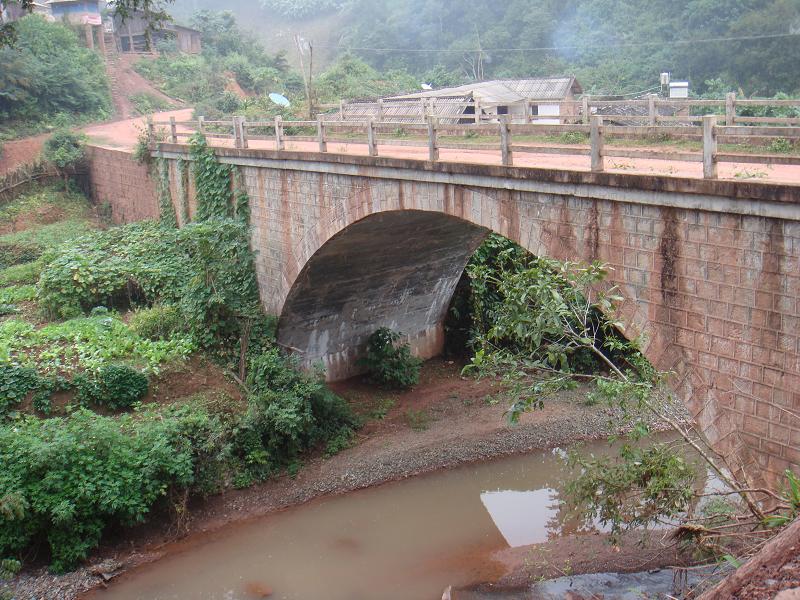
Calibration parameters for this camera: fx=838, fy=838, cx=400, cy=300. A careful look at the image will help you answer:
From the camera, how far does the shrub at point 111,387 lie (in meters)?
13.6

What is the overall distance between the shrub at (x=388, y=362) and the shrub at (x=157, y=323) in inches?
155

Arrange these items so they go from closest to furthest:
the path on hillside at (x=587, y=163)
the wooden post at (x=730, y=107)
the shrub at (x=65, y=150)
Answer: the path on hillside at (x=587, y=163), the wooden post at (x=730, y=107), the shrub at (x=65, y=150)

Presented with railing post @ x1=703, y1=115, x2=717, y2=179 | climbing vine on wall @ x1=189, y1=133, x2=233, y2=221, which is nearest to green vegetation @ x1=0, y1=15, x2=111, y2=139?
climbing vine on wall @ x1=189, y1=133, x2=233, y2=221

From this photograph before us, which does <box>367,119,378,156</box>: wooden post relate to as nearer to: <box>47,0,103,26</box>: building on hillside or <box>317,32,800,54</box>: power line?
<box>317,32,800,54</box>: power line

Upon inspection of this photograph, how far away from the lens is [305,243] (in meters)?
14.8

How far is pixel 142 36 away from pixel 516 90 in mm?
19645

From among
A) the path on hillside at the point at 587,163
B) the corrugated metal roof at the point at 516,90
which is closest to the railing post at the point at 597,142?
the path on hillside at the point at 587,163

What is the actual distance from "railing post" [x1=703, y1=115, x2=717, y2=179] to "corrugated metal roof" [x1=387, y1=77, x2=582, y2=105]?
1840 centimetres

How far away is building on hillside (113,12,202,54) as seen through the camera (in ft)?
124

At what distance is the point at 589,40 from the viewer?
38.4 m

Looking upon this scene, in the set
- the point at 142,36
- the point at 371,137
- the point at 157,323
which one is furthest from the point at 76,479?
the point at 142,36

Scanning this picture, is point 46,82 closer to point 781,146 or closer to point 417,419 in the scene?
point 417,419

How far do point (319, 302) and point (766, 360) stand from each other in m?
10.1

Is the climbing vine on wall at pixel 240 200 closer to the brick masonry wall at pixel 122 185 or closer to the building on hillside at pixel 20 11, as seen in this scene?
the brick masonry wall at pixel 122 185
